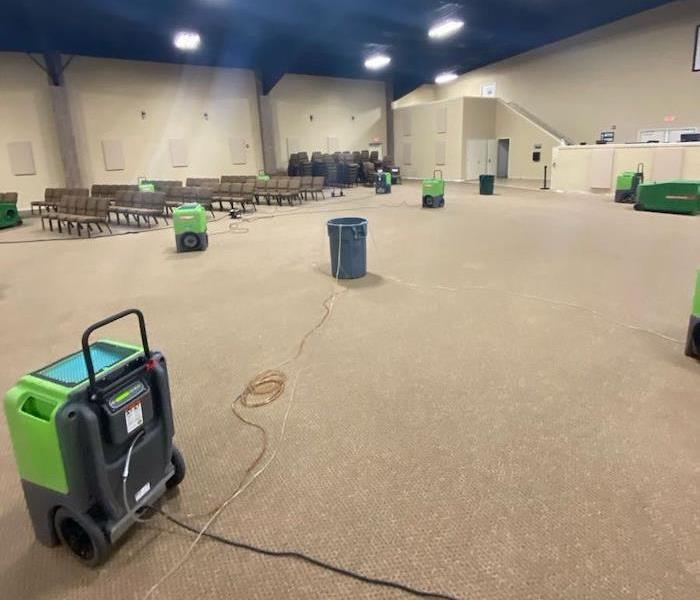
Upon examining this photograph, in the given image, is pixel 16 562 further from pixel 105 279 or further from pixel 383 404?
pixel 105 279

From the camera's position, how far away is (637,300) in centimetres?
461

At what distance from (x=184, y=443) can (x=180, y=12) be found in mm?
11473

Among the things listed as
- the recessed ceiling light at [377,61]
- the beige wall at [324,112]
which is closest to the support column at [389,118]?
the beige wall at [324,112]

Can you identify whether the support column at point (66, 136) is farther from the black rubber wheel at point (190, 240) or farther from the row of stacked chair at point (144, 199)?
the black rubber wheel at point (190, 240)

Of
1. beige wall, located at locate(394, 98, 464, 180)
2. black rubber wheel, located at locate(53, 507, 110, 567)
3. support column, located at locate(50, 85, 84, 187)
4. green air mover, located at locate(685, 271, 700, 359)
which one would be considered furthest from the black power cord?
beige wall, located at locate(394, 98, 464, 180)

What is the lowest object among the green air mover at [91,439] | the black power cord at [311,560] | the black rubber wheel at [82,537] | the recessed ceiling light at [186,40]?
the black power cord at [311,560]

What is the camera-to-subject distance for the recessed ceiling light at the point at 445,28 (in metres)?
12.9

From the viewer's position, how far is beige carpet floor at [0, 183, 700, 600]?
1.79 m

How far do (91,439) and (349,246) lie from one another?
394 centimetres

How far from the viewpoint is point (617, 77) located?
51.7 feet

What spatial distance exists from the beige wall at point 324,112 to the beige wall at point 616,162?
8743 millimetres

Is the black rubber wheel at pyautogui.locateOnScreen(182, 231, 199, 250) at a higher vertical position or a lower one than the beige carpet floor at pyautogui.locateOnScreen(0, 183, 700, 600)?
higher

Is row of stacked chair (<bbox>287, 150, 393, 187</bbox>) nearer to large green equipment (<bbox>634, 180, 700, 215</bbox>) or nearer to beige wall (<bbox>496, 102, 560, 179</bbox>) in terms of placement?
beige wall (<bbox>496, 102, 560, 179</bbox>)

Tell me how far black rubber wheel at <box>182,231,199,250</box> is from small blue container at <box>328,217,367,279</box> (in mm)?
2828
